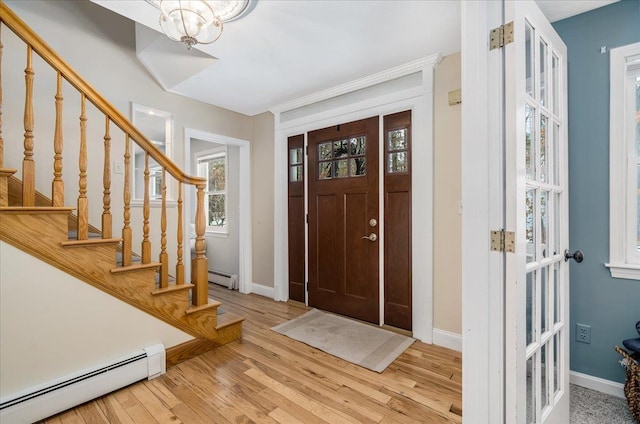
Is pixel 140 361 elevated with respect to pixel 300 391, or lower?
elevated

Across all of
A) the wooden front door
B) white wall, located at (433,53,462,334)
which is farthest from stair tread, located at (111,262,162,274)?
white wall, located at (433,53,462,334)

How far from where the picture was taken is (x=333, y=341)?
8.16 ft

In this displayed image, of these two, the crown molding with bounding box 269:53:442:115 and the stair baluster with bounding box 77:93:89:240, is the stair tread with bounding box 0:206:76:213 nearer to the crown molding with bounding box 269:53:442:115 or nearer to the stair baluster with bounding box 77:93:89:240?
the stair baluster with bounding box 77:93:89:240

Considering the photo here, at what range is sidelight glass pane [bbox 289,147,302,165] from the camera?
3.44 meters

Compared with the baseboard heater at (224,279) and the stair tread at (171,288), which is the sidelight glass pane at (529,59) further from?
the baseboard heater at (224,279)

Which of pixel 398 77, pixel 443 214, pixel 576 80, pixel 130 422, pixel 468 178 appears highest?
pixel 398 77

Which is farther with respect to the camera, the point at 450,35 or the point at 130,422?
the point at 450,35

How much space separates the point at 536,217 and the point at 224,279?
3967mm

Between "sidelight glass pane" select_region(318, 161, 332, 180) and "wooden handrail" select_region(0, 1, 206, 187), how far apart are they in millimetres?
1398

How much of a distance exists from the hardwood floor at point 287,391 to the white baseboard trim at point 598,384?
0.72m

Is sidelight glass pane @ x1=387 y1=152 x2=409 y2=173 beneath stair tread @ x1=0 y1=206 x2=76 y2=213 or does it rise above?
above

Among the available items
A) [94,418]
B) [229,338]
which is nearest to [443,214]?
[229,338]

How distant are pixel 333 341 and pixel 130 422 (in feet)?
4.85

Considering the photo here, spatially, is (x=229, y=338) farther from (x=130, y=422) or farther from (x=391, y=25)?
(x=391, y=25)
